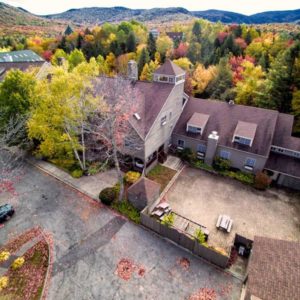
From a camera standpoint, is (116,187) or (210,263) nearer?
(210,263)

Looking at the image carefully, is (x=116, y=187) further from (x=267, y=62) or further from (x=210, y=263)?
(x=267, y=62)

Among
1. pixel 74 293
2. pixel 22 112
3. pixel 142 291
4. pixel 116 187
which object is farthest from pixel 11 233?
pixel 22 112

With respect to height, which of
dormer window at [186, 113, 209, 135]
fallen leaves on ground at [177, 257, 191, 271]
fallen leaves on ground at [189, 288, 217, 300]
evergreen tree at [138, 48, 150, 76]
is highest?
evergreen tree at [138, 48, 150, 76]

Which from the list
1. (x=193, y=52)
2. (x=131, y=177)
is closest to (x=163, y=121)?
(x=131, y=177)

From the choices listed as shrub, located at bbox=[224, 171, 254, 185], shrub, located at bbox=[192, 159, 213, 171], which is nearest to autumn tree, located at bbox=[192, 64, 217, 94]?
shrub, located at bbox=[192, 159, 213, 171]

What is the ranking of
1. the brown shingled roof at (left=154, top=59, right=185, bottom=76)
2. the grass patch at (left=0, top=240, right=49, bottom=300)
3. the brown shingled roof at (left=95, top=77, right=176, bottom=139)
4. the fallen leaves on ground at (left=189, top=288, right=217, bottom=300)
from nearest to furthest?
the fallen leaves on ground at (left=189, top=288, right=217, bottom=300) < the grass patch at (left=0, top=240, right=49, bottom=300) < the brown shingled roof at (left=95, top=77, right=176, bottom=139) < the brown shingled roof at (left=154, top=59, right=185, bottom=76)

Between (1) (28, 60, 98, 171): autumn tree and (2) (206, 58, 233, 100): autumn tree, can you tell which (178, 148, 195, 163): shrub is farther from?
(2) (206, 58, 233, 100): autumn tree

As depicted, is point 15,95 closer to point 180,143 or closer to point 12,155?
point 12,155
